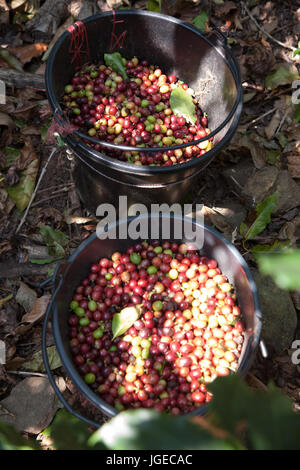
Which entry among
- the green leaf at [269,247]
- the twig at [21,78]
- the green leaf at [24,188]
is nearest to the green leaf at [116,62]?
the twig at [21,78]

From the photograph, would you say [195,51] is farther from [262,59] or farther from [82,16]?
[82,16]

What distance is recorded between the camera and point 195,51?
2.87 metres

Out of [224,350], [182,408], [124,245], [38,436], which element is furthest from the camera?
[124,245]

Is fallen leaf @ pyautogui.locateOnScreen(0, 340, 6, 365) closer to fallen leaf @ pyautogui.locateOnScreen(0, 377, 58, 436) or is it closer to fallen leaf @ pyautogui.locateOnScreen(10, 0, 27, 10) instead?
fallen leaf @ pyautogui.locateOnScreen(0, 377, 58, 436)

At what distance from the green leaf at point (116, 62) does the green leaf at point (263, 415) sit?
2.52 metres

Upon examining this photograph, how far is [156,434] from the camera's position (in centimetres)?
99

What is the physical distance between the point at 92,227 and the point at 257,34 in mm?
2383

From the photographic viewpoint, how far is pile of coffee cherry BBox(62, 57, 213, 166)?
8.98ft

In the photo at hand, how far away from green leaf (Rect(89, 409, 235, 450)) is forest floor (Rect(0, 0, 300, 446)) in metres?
1.42

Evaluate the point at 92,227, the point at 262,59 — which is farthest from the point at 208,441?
the point at 262,59

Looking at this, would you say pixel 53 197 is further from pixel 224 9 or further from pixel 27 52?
pixel 224 9

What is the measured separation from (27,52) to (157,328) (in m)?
2.59

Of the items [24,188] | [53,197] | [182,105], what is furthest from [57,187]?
[182,105]

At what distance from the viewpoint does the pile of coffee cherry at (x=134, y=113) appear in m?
2.74
